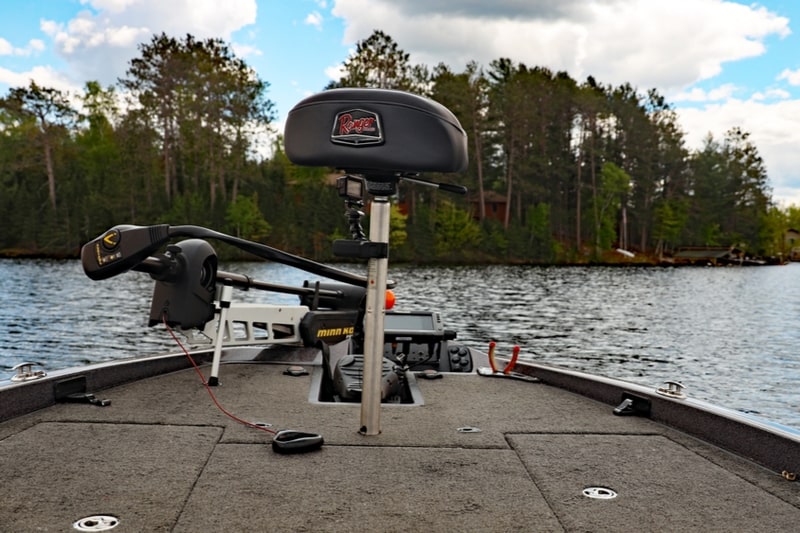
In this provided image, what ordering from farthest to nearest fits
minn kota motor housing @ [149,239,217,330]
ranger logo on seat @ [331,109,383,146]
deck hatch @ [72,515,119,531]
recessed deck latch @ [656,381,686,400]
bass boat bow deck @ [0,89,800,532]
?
minn kota motor housing @ [149,239,217,330] < recessed deck latch @ [656,381,686,400] < ranger logo on seat @ [331,109,383,146] < bass boat bow deck @ [0,89,800,532] < deck hatch @ [72,515,119,531]

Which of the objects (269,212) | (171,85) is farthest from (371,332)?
(269,212)

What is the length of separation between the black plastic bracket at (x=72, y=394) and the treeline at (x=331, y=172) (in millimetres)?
56446

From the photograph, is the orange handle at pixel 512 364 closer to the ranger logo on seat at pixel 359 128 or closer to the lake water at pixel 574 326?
the ranger logo on seat at pixel 359 128

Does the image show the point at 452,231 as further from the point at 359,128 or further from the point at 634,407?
the point at 359,128

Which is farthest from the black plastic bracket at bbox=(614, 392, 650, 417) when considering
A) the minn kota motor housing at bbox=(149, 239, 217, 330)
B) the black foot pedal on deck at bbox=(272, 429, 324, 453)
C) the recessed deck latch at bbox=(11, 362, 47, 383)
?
the recessed deck latch at bbox=(11, 362, 47, 383)

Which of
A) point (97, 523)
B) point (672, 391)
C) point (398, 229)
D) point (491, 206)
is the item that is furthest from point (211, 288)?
point (491, 206)

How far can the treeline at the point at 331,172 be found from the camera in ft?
196

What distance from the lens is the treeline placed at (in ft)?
196

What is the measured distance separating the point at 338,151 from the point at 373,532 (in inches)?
56.2

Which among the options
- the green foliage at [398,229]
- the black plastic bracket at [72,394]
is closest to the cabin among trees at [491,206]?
the green foliage at [398,229]

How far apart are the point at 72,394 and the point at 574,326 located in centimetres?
2279

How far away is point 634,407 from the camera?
350 cm

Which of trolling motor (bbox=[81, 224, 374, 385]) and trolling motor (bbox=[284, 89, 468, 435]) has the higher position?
trolling motor (bbox=[284, 89, 468, 435])

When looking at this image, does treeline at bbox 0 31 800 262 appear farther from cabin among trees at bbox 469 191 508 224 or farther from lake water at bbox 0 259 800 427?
lake water at bbox 0 259 800 427
